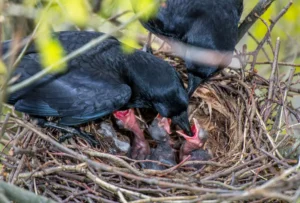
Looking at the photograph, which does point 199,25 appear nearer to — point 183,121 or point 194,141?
point 183,121

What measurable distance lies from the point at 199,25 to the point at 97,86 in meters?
1.18

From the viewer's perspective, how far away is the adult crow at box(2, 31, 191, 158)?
4785 millimetres

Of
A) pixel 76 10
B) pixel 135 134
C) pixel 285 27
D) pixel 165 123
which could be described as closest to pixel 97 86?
pixel 135 134

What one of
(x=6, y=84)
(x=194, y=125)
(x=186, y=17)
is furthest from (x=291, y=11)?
(x=6, y=84)

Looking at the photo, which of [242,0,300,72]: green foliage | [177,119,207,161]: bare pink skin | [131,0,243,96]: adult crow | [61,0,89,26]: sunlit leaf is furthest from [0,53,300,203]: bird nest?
[242,0,300,72]: green foliage

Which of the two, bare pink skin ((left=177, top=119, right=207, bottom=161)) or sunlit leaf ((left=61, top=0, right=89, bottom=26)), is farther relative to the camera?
bare pink skin ((left=177, top=119, right=207, bottom=161))

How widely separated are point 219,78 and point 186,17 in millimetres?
645

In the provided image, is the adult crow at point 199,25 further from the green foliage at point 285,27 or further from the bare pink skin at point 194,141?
the green foliage at point 285,27

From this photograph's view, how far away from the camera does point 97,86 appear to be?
189 inches

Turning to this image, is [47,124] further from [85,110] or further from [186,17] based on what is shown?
[186,17]

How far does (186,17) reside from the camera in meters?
5.55

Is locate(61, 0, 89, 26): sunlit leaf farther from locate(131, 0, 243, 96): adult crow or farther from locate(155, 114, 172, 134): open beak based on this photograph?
locate(155, 114, 172, 134): open beak

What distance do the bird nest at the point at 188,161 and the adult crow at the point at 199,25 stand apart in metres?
0.35

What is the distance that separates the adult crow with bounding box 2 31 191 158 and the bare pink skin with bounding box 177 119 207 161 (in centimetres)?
7
